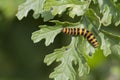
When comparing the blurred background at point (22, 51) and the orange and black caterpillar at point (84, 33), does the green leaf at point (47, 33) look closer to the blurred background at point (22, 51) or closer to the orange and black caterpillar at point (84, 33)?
the orange and black caterpillar at point (84, 33)

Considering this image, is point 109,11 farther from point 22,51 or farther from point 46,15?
point 22,51

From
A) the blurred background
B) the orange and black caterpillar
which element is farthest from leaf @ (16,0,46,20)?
the blurred background

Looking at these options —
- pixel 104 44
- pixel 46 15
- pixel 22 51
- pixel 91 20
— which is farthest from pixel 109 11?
pixel 22 51

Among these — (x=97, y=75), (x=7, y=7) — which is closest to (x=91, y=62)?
(x=97, y=75)

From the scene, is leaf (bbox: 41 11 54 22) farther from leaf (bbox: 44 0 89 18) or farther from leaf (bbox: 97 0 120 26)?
leaf (bbox: 97 0 120 26)

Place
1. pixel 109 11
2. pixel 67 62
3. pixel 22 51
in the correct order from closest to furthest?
pixel 109 11, pixel 67 62, pixel 22 51
